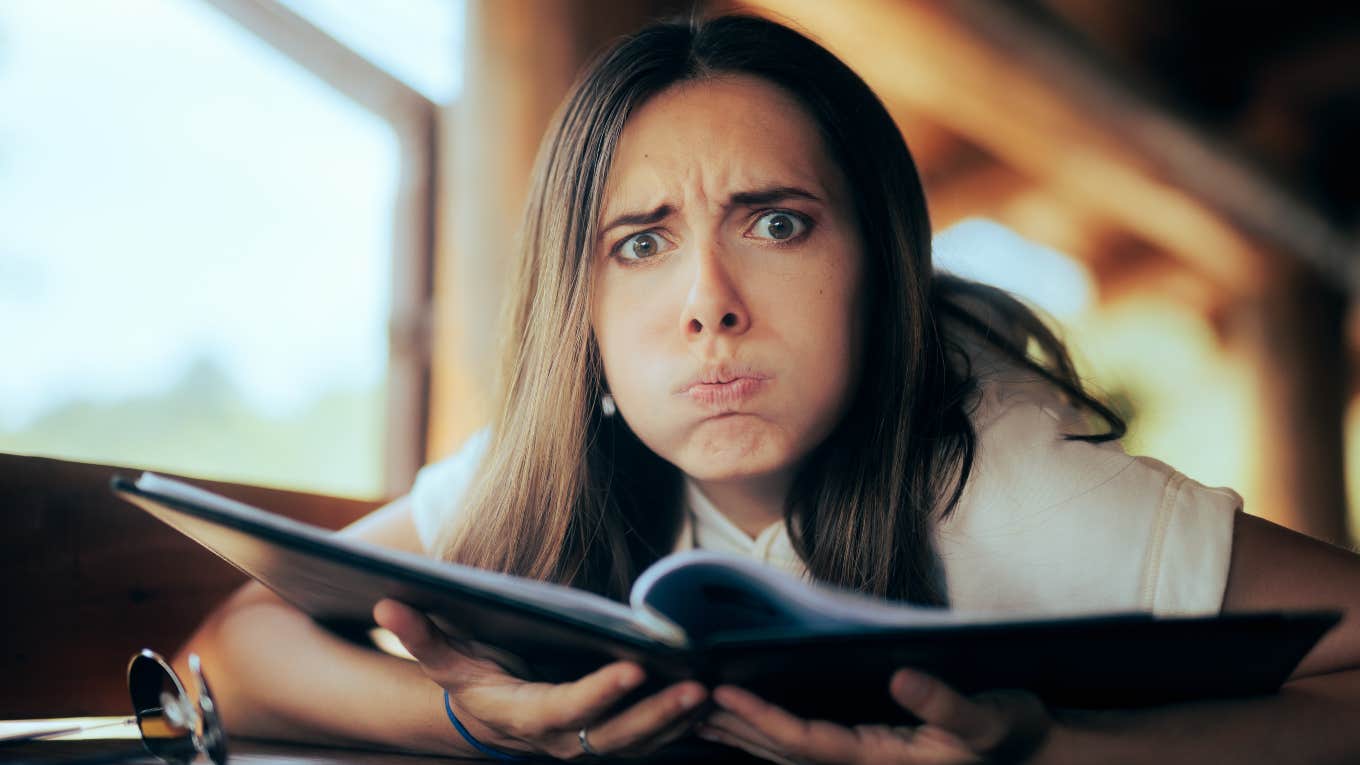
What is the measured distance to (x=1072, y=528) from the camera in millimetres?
767

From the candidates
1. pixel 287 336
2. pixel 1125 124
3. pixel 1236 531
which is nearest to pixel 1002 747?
pixel 1236 531

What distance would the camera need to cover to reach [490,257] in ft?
5.56

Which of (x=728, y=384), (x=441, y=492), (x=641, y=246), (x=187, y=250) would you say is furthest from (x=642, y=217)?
(x=187, y=250)

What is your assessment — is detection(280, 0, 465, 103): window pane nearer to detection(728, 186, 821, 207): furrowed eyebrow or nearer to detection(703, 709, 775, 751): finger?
detection(728, 186, 821, 207): furrowed eyebrow

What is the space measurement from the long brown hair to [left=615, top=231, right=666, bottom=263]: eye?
39 mm

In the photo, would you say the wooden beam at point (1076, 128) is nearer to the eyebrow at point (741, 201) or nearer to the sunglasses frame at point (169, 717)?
the eyebrow at point (741, 201)

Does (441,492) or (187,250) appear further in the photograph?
(187,250)

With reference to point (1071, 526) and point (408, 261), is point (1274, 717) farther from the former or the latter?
point (408, 261)

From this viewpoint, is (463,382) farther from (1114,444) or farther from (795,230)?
(1114,444)

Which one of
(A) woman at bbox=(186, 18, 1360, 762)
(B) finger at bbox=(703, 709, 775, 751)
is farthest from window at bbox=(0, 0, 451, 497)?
(B) finger at bbox=(703, 709, 775, 751)

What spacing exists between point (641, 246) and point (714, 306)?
0.47ft

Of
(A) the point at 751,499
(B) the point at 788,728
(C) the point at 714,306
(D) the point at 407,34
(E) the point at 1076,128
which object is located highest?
(E) the point at 1076,128

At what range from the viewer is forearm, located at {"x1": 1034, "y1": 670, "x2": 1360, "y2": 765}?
22.2 inches

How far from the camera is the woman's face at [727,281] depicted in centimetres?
78
